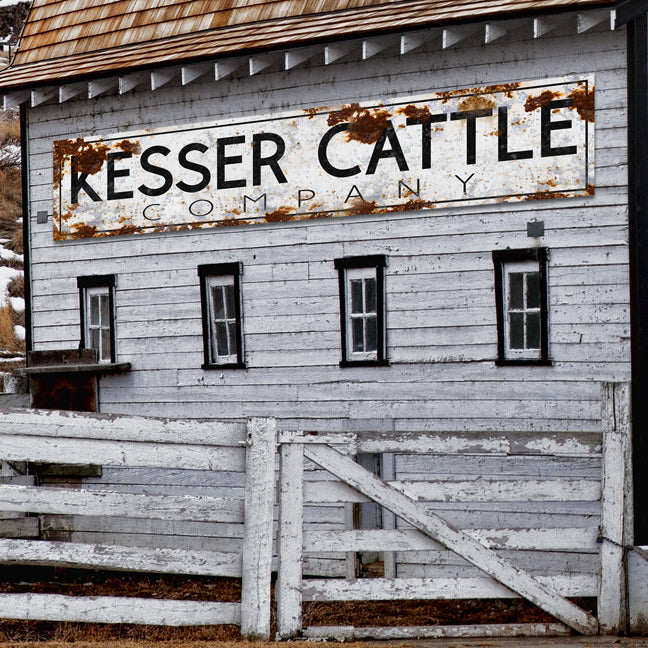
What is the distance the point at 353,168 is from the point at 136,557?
6345 millimetres

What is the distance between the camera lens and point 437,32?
37.8ft

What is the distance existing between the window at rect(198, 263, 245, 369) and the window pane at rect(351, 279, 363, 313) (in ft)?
5.04

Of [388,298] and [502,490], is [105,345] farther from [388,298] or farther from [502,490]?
[502,490]

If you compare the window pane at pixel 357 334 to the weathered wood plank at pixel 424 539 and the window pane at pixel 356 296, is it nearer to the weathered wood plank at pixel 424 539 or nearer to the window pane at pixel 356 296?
the window pane at pixel 356 296

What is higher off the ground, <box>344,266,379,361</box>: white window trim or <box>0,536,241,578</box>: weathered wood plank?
<box>344,266,379,361</box>: white window trim

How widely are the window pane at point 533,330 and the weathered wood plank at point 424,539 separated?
3980 mm

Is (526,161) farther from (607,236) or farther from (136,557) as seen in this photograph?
(136,557)

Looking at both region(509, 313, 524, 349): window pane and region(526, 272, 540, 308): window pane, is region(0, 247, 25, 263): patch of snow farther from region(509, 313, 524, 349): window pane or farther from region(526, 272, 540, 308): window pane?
region(526, 272, 540, 308): window pane

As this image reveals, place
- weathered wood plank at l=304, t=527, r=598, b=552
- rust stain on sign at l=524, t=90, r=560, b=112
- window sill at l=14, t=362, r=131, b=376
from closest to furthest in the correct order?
1. weathered wood plank at l=304, t=527, r=598, b=552
2. rust stain on sign at l=524, t=90, r=560, b=112
3. window sill at l=14, t=362, r=131, b=376

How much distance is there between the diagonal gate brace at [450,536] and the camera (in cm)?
736

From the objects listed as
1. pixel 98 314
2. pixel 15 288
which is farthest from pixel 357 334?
pixel 15 288

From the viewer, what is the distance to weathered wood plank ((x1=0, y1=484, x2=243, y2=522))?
281 inches

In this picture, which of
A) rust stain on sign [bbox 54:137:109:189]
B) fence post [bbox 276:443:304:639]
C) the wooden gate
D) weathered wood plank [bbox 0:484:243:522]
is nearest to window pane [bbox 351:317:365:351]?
rust stain on sign [bbox 54:137:109:189]

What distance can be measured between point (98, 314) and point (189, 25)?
13.1 ft
